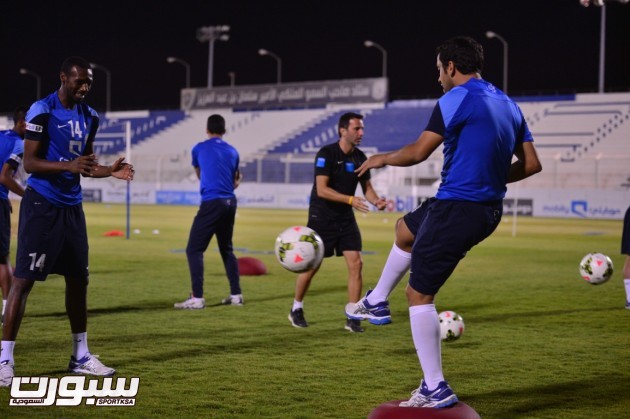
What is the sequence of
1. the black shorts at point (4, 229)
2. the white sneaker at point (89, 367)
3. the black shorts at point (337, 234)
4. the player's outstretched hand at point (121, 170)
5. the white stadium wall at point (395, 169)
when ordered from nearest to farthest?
1. the player's outstretched hand at point (121, 170)
2. the white sneaker at point (89, 367)
3. the black shorts at point (4, 229)
4. the black shorts at point (337, 234)
5. the white stadium wall at point (395, 169)

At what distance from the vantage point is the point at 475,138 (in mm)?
5625

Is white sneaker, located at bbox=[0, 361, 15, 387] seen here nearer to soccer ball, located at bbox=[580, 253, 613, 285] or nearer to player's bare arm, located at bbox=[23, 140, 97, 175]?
player's bare arm, located at bbox=[23, 140, 97, 175]

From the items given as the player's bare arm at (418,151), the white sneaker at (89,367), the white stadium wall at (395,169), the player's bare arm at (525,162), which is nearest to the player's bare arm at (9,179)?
the white sneaker at (89,367)

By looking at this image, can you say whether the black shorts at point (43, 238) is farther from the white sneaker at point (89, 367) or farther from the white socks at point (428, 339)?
the white socks at point (428, 339)

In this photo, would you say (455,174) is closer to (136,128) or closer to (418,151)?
(418,151)

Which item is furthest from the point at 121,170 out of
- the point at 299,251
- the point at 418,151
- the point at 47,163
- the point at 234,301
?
the point at 234,301

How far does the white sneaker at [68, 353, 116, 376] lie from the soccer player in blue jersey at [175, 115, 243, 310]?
170 inches

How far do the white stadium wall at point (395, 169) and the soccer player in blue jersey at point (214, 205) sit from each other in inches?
1221

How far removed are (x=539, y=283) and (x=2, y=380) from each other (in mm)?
10439

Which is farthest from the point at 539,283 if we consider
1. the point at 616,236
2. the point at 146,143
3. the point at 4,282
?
the point at 146,143

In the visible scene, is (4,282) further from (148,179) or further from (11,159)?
(148,179)

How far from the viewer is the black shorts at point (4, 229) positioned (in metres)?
9.62

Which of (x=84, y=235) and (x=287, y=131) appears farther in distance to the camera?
(x=287, y=131)

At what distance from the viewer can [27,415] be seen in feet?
19.3
